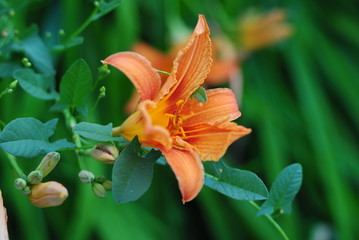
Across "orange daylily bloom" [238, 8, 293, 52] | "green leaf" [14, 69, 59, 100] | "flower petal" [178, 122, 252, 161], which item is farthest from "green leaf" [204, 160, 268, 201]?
"orange daylily bloom" [238, 8, 293, 52]

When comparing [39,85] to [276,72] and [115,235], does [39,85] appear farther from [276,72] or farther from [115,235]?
[276,72]

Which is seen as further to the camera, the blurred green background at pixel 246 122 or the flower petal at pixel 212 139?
the blurred green background at pixel 246 122

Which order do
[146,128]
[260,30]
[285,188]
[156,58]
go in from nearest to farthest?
1. [146,128]
2. [285,188]
3. [156,58]
4. [260,30]

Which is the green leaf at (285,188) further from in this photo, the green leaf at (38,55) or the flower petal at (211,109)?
the green leaf at (38,55)

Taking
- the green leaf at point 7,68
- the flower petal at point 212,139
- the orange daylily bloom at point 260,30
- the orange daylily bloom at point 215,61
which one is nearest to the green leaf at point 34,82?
the green leaf at point 7,68

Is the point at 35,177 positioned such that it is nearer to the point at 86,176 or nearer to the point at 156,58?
the point at 86,176

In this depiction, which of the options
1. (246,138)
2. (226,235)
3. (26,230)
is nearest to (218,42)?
(246,138)

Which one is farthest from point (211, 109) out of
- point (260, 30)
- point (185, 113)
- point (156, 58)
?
point (260, 30)
